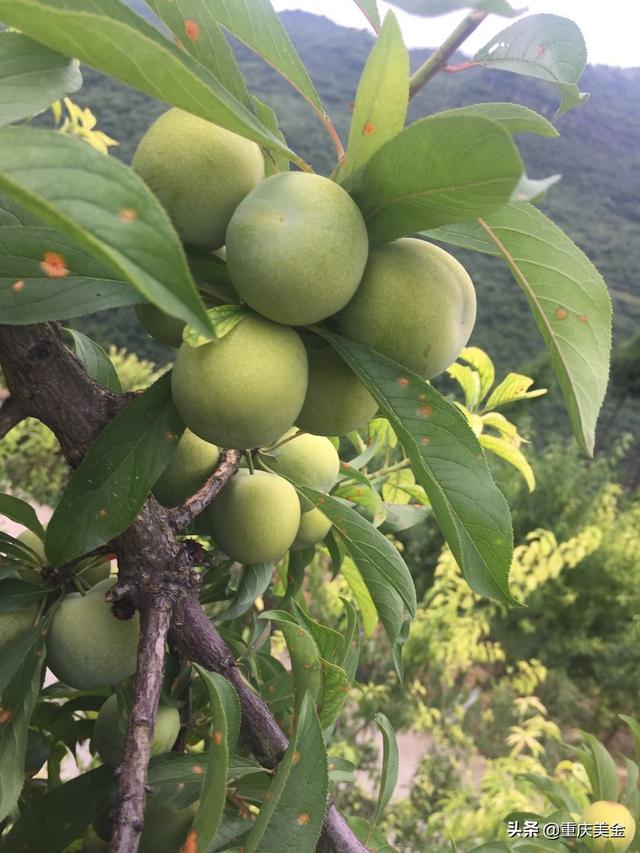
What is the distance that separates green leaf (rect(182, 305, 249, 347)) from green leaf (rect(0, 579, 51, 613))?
0.31 m

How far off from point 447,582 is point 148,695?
302cm

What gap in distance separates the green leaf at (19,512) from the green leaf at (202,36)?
0.34 meters

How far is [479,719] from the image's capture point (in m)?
3.47

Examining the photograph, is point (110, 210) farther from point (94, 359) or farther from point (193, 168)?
point (94, 359)

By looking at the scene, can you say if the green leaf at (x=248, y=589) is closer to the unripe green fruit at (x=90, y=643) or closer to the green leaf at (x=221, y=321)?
the unripe green fruit at (x=90, y=643)

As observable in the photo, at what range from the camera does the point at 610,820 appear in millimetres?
1058

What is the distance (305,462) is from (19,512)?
25cm

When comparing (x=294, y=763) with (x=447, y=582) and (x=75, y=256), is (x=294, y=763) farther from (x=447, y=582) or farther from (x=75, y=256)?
(x=447, y=582)

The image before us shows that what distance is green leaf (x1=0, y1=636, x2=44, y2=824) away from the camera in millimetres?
518

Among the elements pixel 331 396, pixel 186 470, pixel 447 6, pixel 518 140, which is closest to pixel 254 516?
pixel 186 470

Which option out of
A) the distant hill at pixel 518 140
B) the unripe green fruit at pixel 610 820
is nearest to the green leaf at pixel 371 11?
the unripe green fruit at pixel 610 820

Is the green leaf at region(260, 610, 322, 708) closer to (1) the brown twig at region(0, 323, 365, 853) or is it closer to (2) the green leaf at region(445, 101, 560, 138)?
(1) the brown twig at region(0, 323, 365, 853)

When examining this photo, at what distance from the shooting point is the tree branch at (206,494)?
0.48 metres

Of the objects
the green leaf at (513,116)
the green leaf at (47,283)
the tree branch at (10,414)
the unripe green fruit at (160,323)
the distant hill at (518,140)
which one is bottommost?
the distant hill at (518,140)
